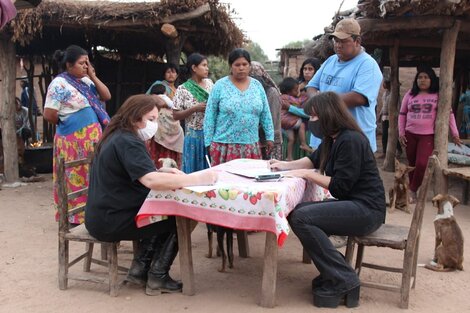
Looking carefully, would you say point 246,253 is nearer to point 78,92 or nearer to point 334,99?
point 334,99

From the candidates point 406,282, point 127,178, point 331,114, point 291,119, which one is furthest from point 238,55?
point 406,282

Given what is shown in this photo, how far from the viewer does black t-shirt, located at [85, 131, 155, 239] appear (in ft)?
10.8

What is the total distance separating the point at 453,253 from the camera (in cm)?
417

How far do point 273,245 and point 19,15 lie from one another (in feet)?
18.5

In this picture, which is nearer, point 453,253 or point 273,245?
point 273,245

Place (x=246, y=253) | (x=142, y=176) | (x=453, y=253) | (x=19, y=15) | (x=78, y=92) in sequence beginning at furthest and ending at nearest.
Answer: (x=19, y=15), (x=78, y=92), (x=246, y=253), (x=453, y=253), (x=142, y=176)

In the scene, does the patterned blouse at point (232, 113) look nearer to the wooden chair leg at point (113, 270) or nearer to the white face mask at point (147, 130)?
the white face mask at point (147, 130)

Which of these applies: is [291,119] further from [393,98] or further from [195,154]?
[393,98]

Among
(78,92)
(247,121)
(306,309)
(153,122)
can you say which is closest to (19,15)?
(78,92)

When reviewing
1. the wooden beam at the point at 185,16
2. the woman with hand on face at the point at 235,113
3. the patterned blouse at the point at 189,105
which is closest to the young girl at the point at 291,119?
the wooden beam at the point at 185,16

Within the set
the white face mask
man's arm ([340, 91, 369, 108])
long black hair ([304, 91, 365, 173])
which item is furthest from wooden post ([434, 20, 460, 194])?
the white face mask

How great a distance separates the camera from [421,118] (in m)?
6.73

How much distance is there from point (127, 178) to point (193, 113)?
202 cm

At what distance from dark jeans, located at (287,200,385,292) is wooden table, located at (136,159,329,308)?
0.14 m
